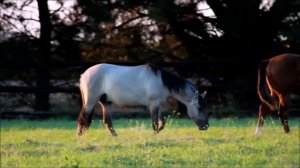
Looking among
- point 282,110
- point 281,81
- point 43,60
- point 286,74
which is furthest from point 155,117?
point 43,60

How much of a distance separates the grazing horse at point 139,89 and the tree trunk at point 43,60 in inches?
228

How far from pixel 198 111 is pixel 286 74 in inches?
62.1

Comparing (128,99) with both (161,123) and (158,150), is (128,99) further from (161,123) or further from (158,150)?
(158,150)

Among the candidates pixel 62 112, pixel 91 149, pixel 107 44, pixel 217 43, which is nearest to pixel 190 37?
pixel 217 43

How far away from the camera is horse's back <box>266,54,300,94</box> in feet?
36.1

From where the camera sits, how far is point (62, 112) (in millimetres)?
16531

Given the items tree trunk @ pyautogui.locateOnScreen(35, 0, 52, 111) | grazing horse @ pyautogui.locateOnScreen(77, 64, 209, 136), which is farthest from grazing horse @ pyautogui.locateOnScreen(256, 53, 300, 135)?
tree trunk @ pyautogui.locateOnScreen(35, 0, 52, 111)

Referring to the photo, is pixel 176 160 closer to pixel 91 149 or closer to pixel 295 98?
pixel 91 149

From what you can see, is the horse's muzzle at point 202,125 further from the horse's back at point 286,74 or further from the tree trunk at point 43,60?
the tree trunk at point 43,60

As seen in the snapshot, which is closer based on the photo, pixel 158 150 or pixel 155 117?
pixel 158 150

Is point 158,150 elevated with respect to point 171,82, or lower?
elevated

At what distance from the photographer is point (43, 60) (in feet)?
55.7

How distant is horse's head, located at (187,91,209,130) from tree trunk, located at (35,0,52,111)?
20.9 feet

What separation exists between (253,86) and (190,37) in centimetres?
230
